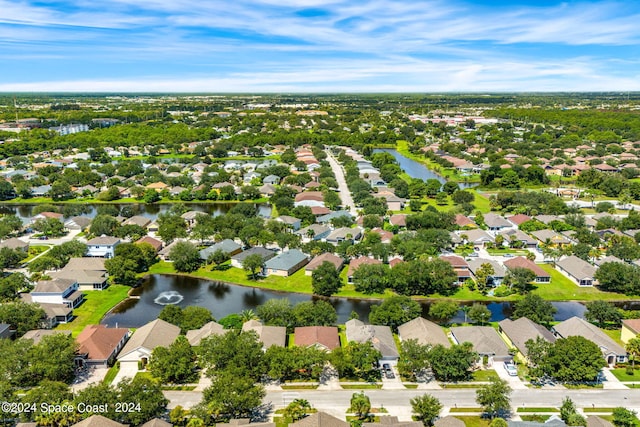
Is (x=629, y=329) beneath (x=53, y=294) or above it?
Answer: above

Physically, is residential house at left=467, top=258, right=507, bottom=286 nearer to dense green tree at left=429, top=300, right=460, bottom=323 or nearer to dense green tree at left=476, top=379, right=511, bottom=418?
dense green tree at left=429, top=300, right=460, bottom=323

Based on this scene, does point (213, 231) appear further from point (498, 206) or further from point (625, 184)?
point (625, 184)

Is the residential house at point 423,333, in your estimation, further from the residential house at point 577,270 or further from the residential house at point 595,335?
the residential house at point 577,270

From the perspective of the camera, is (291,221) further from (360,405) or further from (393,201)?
(360,405)

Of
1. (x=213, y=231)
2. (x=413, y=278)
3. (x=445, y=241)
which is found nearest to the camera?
(x=413, y=278)

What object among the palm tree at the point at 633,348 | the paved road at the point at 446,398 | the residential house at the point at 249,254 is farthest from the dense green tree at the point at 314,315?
the palm tree at the point at 633,348

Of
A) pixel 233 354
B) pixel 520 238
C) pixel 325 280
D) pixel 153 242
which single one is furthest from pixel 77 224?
pixel 520 238

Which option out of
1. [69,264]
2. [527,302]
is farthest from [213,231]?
[527,302]

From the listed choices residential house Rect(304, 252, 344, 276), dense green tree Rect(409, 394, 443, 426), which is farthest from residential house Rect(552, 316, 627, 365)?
residential house Rect(304, 252, 344, 276)
